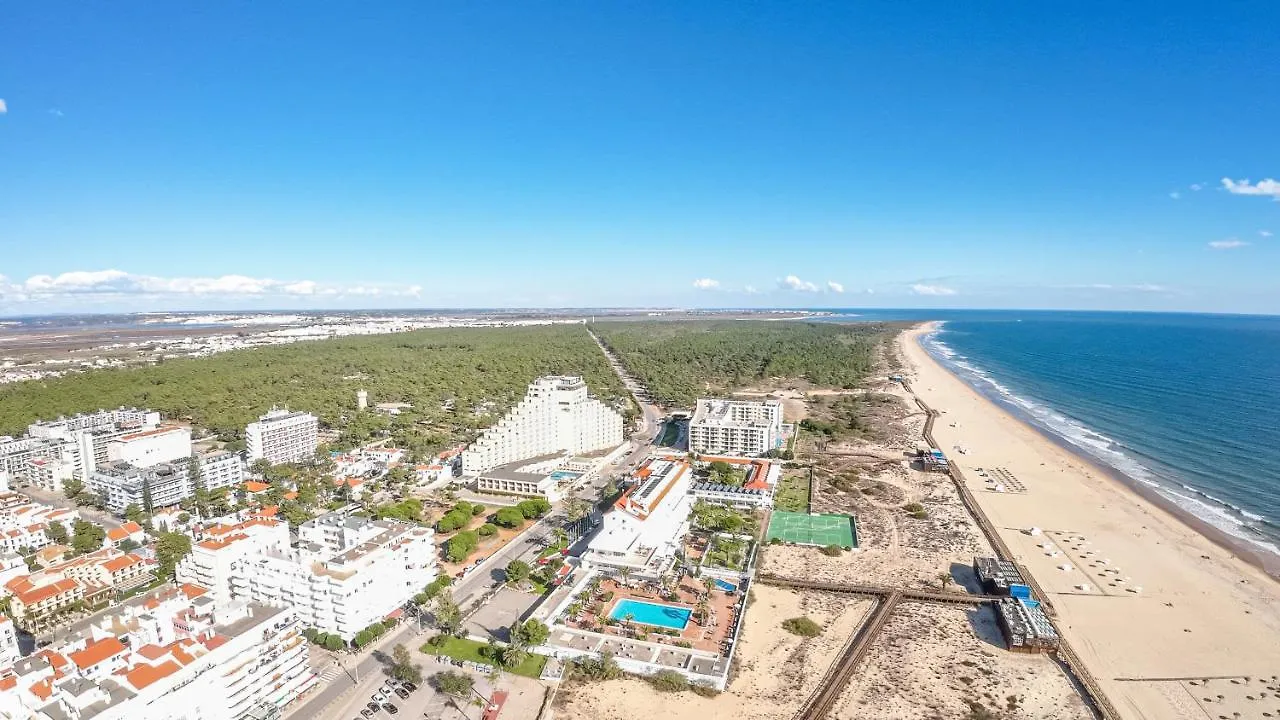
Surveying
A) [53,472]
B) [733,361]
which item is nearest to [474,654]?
[53,472]

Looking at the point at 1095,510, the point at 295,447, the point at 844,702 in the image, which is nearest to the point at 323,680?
the point at 844,702

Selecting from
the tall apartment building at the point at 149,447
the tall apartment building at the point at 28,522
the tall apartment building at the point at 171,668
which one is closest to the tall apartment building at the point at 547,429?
the tall apartment building at the point at 28,522

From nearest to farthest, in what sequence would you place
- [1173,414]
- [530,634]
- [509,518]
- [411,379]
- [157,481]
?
1. [530,634]
2. [509,518]
3. [157,481]
4. [1173,414]
5. [411,379]

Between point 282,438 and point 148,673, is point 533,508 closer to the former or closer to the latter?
point 148,673

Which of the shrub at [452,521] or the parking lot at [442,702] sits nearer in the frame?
the parking lot at [442,702]

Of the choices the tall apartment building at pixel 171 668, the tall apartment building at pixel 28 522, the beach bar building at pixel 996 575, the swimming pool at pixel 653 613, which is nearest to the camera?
the tall apartment building at pixel 171 668

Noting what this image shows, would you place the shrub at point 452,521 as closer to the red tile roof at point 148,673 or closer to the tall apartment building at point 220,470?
the tall apartment building at point 220,470
